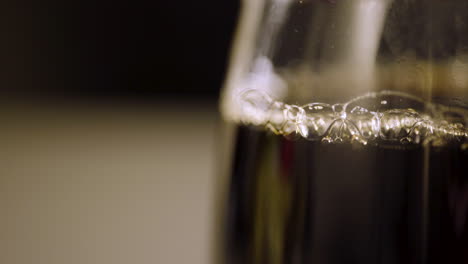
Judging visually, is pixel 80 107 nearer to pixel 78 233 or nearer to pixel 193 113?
pixel 193 113

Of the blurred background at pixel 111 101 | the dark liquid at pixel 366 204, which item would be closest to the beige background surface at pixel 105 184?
the blurred background at pixel 111 101

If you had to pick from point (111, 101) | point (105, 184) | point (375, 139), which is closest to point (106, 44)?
point (111, 101)

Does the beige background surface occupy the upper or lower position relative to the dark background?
lower

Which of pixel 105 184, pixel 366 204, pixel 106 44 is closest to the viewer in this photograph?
pixel 366 204

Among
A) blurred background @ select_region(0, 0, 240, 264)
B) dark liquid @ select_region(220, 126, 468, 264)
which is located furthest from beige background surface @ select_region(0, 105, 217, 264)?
dark liquid @ select_region(220, 126, 468, 264)

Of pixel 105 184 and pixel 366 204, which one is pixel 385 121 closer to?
pixel 366 204

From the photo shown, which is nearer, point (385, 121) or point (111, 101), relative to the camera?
point (385, 121)

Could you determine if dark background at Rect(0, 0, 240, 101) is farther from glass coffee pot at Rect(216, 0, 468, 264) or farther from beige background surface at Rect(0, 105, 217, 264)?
glass coffee pot at Rect(216, 0, 468, 264)

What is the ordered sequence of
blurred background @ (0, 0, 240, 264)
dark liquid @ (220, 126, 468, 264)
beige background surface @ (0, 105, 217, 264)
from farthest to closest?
Result: blurred background @ (0, 0, 240, 264), beige background surface @ (0, 105, 217, 264), dark liquid @ (220, 126, 468, 264)
